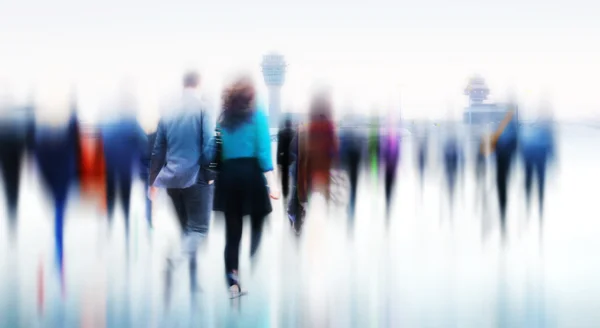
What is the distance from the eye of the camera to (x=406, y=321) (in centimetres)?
575

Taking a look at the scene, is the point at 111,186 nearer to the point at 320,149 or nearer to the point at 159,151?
the point at 320,149

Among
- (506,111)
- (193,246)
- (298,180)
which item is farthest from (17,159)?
(506,111)

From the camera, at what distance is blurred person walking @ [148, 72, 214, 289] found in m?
6.88

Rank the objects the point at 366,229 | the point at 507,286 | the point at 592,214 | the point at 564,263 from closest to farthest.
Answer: the point at 507,286
the point at 564,263
the point at 366,229
the point at 592,214

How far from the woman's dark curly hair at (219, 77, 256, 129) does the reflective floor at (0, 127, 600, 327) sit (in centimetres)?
120

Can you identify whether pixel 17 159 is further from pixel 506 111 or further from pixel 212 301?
pixel 506 111

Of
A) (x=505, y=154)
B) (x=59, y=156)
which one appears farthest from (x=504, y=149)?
(x=59, y=156)

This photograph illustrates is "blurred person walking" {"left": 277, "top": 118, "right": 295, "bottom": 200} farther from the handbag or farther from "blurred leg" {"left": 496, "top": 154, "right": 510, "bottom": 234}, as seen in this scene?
"blurred leg" {"left": 496, "top": 154, "right": 510, "bottom": 234}

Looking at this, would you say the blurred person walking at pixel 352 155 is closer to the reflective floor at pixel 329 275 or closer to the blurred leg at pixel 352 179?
the blurred leg at pixel 352 179

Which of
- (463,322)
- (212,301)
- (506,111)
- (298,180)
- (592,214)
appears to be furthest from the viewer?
(592,214)

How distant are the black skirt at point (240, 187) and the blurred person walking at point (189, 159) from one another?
0.26m

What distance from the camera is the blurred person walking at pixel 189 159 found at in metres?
6.88

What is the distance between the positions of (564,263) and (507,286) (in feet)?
→ 4.64

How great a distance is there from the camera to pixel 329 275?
298 inches
